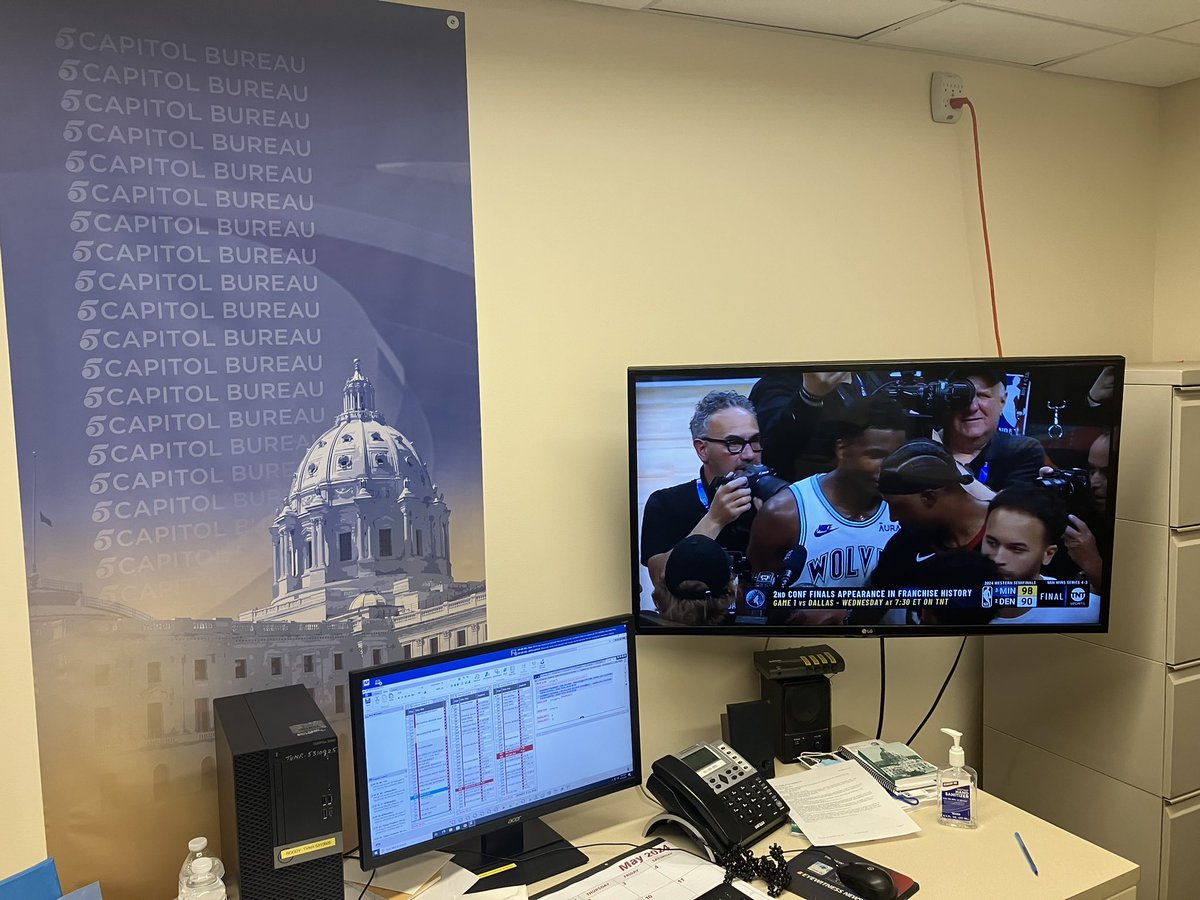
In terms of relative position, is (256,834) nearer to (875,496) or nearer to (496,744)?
(496,744)

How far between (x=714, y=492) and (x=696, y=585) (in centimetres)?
22

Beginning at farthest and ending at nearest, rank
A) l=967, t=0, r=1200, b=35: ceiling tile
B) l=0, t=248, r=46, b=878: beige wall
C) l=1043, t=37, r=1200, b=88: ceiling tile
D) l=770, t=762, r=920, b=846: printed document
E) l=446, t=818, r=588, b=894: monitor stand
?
l=1043, t=37, r=1200, b=88: ceiling tile → l=967, t=0, r=1200, b=35: ceiling tile → l=770, t=762, r=920, b=846: printed document → l=446, t=818, r=588, b=894: monitor stand → l=0, t=248, r=46, b=878: beige wall

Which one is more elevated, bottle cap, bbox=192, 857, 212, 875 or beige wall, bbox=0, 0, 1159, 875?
beige wall, bbox=0, 0, 1159, 875

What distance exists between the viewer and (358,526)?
6.39 ft

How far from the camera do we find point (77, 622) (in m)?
1.71

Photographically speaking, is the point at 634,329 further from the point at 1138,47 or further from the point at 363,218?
the point at 1138,47

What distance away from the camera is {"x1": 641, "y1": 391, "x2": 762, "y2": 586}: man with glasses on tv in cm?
211

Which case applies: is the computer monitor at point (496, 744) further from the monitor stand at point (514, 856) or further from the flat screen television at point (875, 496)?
the flat screen television at point (875, 496)

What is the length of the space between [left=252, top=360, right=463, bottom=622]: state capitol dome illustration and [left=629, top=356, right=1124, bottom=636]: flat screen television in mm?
469

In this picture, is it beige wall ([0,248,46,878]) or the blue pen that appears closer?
beige wall ([0,248,46,878])

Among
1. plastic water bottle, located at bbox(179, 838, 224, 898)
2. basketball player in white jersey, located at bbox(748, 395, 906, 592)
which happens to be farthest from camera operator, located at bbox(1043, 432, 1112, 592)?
plastic water bottle, located at bbox(179, 838, 224, 898)

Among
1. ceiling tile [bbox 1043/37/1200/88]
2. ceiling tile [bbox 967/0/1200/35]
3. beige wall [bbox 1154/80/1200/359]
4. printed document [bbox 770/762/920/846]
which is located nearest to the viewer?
printed document [bbox 770/762/920/846]


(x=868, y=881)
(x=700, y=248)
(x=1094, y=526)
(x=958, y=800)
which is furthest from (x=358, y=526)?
(x=1094, y=526)

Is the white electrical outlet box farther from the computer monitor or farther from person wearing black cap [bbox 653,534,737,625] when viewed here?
the computer monitor
